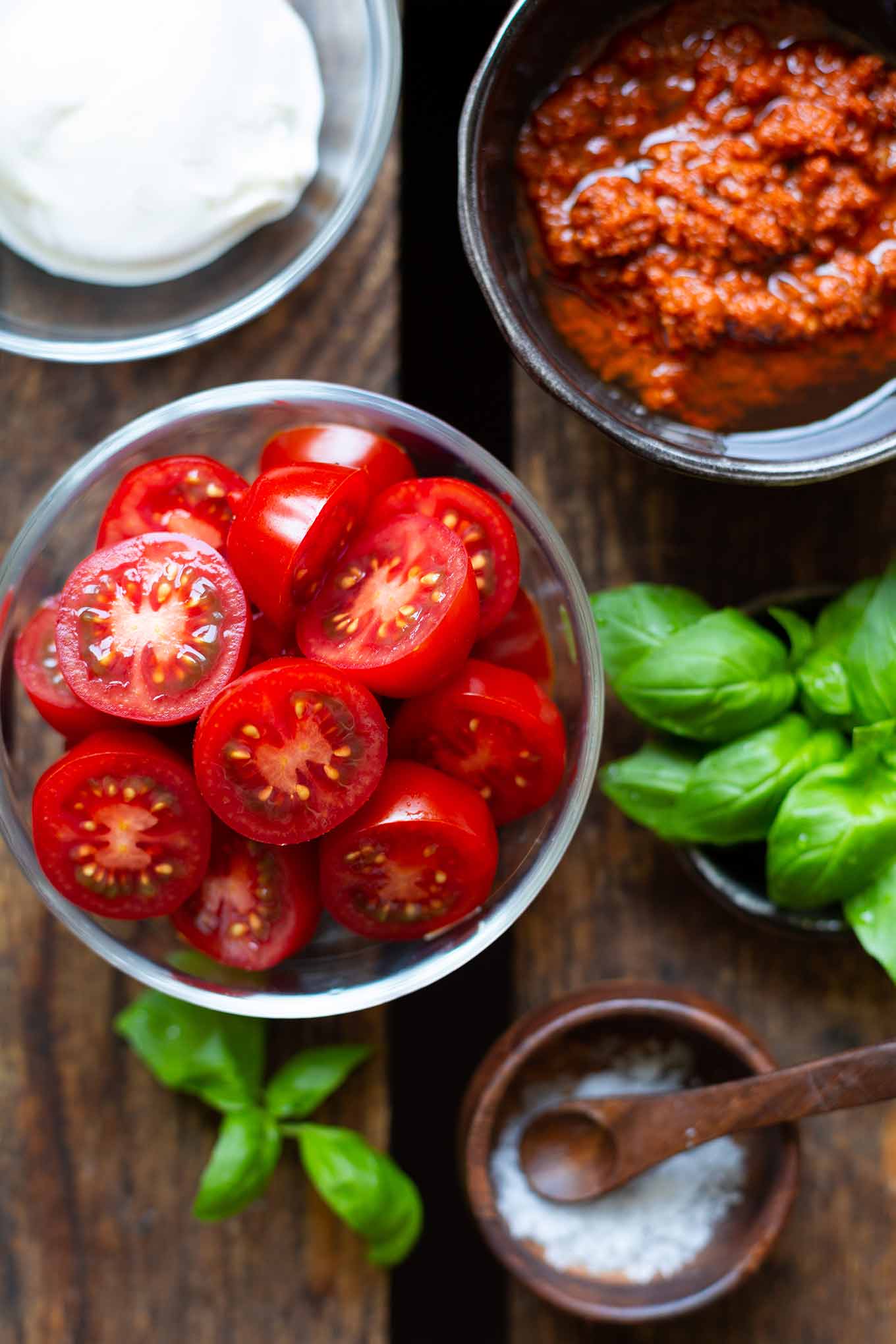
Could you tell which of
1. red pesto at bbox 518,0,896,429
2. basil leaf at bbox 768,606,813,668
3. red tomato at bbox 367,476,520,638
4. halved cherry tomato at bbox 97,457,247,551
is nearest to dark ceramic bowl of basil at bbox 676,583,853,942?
basil leaf at bbox 768,606,813,668

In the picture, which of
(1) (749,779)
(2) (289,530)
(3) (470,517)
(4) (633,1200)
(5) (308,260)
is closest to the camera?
(2) (289,530)

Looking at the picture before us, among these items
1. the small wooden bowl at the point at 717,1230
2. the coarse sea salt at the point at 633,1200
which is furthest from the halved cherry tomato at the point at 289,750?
the coarse sea salt at the point at 633,1200

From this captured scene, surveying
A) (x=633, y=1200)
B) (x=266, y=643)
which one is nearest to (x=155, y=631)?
(x=266, y=643)

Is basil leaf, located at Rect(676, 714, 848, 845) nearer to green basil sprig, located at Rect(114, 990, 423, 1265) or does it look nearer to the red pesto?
the red pesto

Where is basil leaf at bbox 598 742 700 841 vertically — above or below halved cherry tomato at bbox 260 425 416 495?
below

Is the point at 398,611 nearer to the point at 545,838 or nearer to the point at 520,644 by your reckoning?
the point at 520,644

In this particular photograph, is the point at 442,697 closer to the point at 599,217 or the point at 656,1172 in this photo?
the point at 599,217
